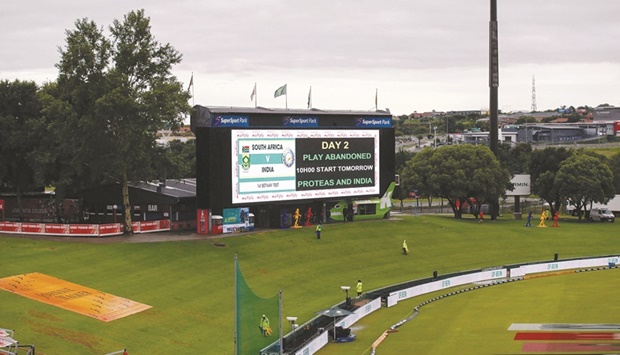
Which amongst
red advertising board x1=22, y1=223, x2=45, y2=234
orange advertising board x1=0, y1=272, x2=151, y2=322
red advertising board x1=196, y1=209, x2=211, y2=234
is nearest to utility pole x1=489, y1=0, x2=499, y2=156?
red advertising board x1=196, y1=209, x2=211, y2=234

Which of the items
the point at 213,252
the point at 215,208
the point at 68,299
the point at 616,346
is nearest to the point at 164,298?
the point at 68,299

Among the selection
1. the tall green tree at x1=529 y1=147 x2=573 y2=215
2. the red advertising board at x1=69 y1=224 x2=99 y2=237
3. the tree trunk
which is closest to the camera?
the red advertising board at x1=69 y1=224 x2=99 y2=237

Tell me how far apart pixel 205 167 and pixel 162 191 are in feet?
24.6

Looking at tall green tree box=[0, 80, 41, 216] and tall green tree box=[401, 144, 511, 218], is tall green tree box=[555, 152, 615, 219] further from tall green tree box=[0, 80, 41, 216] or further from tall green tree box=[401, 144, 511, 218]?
tall green tree box=[0, 80, 41, 216]

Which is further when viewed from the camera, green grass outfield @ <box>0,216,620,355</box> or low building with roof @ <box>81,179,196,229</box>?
low building with roof @ <box>81,179,196,229</box>

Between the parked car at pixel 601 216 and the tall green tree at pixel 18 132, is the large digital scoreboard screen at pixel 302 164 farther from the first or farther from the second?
the parked car at pixel 601 216

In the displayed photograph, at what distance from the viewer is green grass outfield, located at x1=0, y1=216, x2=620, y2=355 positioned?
4797 cm

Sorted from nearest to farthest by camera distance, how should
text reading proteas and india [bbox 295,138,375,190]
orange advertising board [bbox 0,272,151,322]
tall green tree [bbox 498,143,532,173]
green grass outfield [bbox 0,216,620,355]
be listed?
green grass outfield [bbox 0,216,620,355] → orange advertising board [bbox 0,272,151,322] → text reading proteas and india [bbox 295,138,375,190] → tall green tree [bbox 498,143,532,173]

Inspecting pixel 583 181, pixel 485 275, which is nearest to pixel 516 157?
pixel 583 181

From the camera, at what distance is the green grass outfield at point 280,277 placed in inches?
1889

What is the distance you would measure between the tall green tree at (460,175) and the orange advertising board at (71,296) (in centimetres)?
5348

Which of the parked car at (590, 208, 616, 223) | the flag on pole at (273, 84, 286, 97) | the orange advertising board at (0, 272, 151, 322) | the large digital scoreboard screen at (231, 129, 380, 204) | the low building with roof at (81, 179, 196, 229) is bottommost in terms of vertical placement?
the orange advertising board at (0, 272, 151, 322)

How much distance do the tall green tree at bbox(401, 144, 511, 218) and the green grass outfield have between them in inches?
329

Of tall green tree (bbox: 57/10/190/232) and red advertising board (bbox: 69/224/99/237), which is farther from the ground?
tall green tree (bbox: 57/10/190/232)
